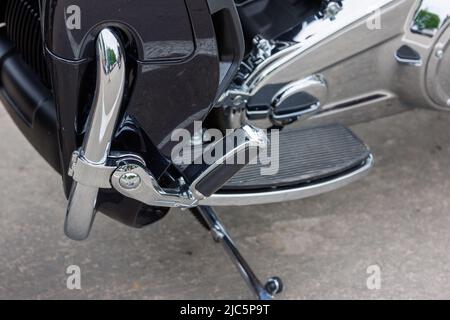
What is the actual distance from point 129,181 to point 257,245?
0.70 meters

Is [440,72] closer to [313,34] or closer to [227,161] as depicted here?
[313,34]

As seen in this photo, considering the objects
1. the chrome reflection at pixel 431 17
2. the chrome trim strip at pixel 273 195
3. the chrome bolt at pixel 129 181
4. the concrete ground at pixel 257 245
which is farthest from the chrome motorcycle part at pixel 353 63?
the concrete ground at pixel 257 245

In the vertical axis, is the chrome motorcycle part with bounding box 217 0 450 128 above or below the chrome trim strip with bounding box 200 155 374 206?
above

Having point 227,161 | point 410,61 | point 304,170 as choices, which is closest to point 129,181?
point 227,161

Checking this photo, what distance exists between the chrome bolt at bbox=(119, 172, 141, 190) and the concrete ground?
52cm

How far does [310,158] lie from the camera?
1.86 m

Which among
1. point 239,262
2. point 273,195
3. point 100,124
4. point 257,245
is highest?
point 100,124

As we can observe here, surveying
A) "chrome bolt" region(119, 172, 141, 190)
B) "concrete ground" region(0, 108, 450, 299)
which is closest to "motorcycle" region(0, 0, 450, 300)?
"chrome bolt" region(119, 172, 141, 190)

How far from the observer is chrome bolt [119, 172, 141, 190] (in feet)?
5.00

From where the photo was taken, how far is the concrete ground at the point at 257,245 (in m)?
2.00

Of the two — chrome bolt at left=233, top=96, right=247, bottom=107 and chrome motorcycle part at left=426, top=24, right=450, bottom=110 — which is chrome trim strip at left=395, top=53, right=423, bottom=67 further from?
chrome bolt at left=233, top=96, right=247, bottom=107

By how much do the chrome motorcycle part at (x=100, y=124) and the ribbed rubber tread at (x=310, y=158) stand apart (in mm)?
335

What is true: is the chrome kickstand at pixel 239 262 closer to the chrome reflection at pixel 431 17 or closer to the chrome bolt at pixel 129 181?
the chrome bolt at pixel 129 181

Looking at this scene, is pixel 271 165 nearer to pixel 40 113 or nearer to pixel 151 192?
pixel 151 192
